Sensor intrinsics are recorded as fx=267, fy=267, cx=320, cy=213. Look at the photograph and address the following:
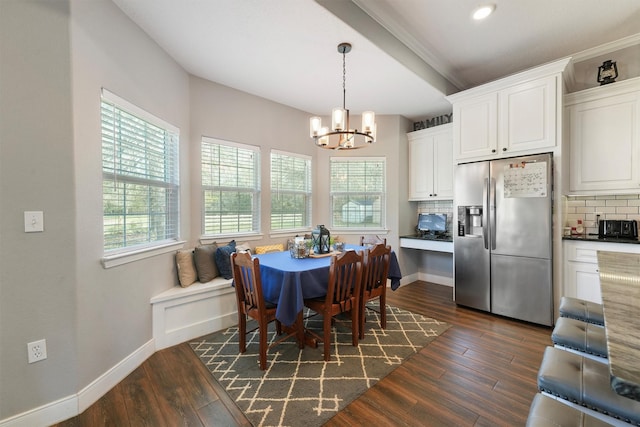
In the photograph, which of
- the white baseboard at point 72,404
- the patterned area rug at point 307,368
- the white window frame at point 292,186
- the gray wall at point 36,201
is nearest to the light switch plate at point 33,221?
the gray wall at point 36,201

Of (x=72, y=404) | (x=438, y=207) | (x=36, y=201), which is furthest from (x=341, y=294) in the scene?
(x=438, y=207)

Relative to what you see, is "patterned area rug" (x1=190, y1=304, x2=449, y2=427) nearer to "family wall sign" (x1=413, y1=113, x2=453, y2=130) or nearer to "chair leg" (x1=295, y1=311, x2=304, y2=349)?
"chair leg" (x1=295, y1=311, x2=304, y2=349)

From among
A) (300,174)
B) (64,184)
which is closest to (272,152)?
(300,174)

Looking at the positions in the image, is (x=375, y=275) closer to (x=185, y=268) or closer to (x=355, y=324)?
(x=355, y=324)

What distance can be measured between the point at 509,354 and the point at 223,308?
2766 mm

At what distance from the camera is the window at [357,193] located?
14.7ft

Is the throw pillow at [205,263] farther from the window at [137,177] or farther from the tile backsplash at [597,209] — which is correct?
the tile backsplash at [597,209]

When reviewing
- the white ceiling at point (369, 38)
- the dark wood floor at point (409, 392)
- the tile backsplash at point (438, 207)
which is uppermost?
the white ceiling at point (369, 38)

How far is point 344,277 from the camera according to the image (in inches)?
91.2

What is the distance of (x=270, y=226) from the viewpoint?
154 inches

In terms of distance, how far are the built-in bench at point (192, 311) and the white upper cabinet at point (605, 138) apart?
403cm

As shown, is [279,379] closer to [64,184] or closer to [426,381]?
[426,381]

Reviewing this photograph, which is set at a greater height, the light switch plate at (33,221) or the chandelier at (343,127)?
the chandelier at (343,127)

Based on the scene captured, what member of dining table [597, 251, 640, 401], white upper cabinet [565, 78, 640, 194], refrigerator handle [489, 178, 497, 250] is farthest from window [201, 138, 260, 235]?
white upper cabinet [565, 78, 640, 194]
